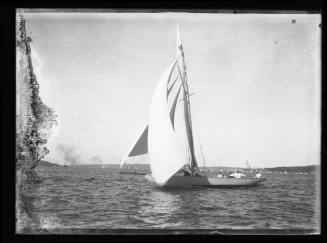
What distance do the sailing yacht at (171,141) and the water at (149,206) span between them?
225 mm

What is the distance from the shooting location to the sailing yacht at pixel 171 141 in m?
4.50

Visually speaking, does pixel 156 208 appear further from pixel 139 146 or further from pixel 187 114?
pixel 187 114

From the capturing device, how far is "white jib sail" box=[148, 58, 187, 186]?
4.53 metres

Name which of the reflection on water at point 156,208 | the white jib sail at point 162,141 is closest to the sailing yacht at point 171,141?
the white jib sail at point 162,141

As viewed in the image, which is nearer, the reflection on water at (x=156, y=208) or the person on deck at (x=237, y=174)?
the reflection on water at (x=156, y=208)

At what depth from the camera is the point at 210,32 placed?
4.43m

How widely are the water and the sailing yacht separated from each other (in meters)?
0.23

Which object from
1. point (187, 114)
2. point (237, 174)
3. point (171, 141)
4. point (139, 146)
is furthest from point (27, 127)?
point (237, 174)

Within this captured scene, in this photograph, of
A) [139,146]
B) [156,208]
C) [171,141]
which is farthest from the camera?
[171,141]

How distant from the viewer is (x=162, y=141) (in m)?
4.73

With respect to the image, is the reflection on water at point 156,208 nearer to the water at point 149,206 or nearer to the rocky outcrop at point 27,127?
the water at point 149,206

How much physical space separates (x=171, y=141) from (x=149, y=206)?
0.79 meters

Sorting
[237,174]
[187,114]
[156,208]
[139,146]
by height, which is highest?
[187,114]

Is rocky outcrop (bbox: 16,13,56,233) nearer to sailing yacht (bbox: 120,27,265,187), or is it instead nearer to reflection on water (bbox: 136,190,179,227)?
sailing yacht (bbox: 120,27,265,187)
